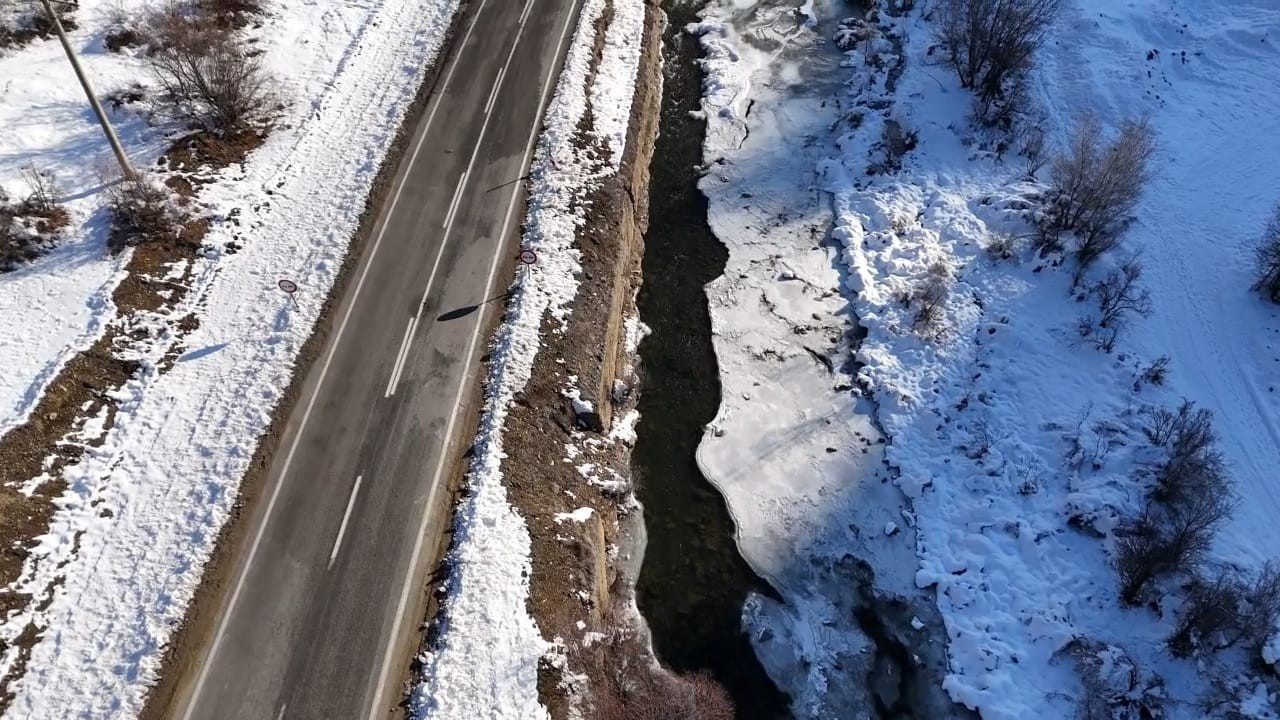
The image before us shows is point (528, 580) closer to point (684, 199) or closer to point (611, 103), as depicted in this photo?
point (684, 199)

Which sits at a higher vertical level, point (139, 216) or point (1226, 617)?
point (139, 216)

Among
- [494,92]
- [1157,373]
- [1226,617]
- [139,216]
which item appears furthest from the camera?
[494,92]

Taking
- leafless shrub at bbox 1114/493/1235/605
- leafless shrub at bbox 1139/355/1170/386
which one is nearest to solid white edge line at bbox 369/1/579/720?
leafless shrub at bbox 1114/493/1235/605

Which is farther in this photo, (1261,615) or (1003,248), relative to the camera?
(1003,248)

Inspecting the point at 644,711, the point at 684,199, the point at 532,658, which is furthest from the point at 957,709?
the point at 684,199

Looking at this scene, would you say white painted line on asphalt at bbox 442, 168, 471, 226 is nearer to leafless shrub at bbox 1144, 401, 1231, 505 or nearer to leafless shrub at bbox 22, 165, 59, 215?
leafless shrub at bbox 22, 165, 59, 215

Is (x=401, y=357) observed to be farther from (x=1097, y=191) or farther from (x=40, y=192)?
(x=1097, y=191)

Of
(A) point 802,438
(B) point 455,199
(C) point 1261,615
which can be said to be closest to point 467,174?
(B) point 455,199
